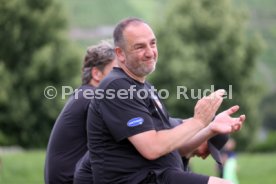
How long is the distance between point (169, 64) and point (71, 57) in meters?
7.82

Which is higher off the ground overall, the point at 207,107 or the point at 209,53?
the point at 207,107

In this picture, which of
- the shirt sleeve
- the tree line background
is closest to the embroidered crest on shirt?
the shirt sleeve

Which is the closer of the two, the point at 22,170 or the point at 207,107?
the point at 207,107

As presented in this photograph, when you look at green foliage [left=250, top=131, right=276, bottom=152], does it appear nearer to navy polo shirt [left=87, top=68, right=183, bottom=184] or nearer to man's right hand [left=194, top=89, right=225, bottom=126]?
navy polo shirt [left=87, top=68, right=183, bottom=184]

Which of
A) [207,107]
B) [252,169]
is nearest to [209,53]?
[252,169]

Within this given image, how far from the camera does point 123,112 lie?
17.6ft

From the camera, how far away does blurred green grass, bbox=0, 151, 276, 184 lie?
22453mm

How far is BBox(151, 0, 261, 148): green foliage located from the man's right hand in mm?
39731

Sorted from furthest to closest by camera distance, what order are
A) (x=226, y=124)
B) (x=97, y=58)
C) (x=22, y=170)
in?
(x=22, y=170) < (x=97, y=58) < (x=226, y=124)

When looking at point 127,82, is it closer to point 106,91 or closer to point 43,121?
point 106,91

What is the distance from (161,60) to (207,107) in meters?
41.2

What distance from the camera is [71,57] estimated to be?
4075 centimetres

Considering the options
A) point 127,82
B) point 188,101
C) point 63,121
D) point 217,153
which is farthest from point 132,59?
point 188,101

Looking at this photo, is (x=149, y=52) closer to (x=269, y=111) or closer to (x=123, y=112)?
(x=123, y=112)
